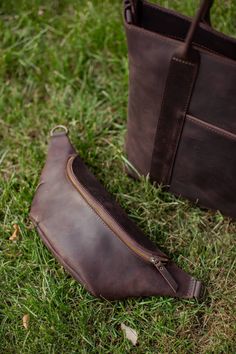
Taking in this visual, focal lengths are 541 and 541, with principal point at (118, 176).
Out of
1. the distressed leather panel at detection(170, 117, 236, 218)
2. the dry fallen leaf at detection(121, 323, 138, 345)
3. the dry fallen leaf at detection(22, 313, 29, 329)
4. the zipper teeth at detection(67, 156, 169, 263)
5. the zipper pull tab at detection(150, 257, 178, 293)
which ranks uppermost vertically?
the distressed leather panel at detection(170, 117, 236, 218)

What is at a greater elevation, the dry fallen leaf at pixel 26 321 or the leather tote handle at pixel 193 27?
the leather tote handle at pixel 193 27

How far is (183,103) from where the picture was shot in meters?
1.55

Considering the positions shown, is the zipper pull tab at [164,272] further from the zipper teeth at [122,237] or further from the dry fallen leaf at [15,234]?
the dry fallen leaf at [15,234]

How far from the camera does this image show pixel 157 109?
1.63 metres

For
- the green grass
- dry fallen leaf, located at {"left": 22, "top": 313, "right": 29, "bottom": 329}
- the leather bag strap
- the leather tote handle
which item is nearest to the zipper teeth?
the green grass

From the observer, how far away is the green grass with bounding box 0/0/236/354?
1.65 metres

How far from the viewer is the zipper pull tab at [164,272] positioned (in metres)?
1.62

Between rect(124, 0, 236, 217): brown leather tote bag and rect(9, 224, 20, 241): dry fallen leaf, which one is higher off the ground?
rect(124, 0, 236, 217): brown leather tote bag

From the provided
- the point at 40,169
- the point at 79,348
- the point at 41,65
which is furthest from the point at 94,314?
the point at 41,65

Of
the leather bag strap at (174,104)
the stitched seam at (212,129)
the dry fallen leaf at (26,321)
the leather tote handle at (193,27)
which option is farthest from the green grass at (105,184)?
the leather tote handle at (193,27)

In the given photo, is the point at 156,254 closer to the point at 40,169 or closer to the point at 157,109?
the point at 157,109

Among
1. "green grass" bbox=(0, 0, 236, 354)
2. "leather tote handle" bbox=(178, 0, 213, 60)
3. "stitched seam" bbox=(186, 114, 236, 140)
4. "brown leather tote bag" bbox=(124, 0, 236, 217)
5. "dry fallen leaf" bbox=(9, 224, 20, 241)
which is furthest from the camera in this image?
"dry fallen leaf" bbox=(9, 224, 20, 241)

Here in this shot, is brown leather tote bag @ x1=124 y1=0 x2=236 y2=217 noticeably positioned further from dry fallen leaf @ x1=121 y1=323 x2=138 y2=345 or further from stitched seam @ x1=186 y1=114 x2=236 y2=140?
dry fallen leaf @ x1=121 y1=323 x2=138 y2=345

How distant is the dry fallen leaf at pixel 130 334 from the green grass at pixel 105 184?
2cm
